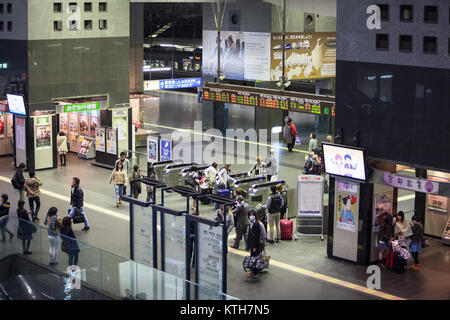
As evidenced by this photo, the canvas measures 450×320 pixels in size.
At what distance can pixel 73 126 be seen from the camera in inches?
1326

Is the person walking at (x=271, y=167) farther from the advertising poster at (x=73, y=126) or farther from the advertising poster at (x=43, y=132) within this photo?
the advertising poster at (x=73, y=126)

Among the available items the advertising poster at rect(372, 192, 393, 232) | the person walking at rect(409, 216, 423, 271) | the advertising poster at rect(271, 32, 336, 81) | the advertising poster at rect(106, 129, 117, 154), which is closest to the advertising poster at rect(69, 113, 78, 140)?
the advertising poster at rect(106, 129, 117, 154)

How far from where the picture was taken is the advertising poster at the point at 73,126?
33.5 metres

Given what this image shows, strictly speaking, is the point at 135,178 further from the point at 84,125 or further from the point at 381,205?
the point at 84,125

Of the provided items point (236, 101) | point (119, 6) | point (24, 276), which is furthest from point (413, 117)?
point (119, 6)

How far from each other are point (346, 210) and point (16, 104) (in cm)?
1569

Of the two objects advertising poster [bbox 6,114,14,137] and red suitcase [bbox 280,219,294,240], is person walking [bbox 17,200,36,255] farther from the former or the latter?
advertising poster [bbox 6,114,14,137]

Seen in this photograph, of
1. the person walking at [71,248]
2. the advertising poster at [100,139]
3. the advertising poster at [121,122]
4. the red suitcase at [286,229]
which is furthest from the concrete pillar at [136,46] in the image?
the person walking at [71,248]

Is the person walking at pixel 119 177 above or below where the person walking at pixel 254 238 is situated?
above

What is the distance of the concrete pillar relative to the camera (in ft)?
136

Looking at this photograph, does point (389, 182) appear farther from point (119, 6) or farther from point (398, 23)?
point (119, 6)

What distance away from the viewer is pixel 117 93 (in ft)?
107

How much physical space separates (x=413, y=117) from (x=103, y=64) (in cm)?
1732

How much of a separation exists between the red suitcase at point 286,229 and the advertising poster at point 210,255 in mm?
4785
